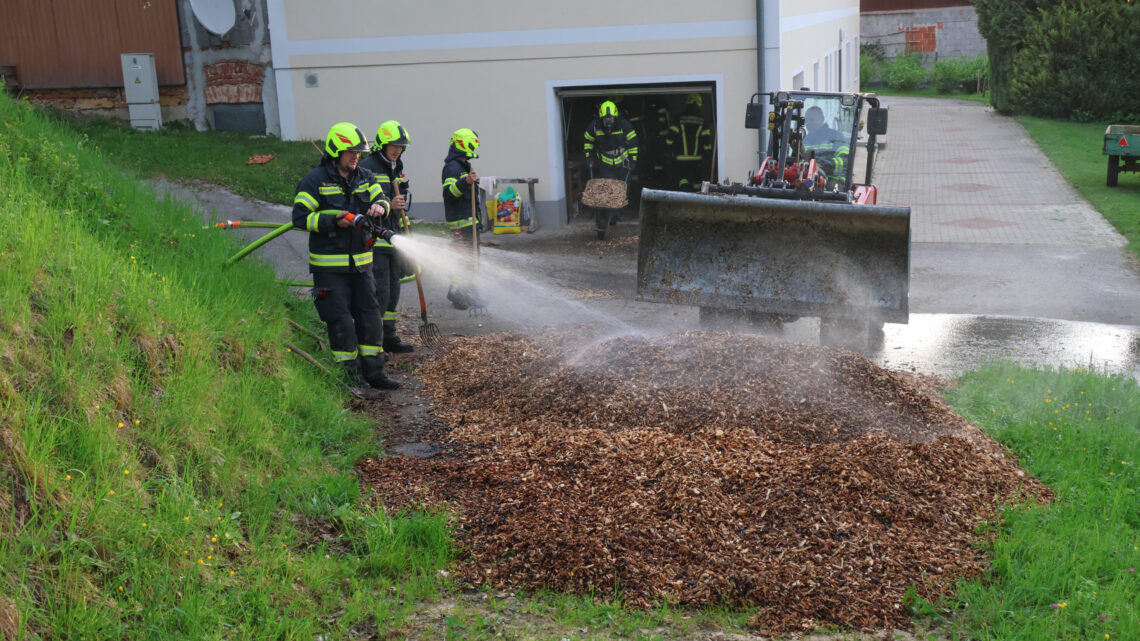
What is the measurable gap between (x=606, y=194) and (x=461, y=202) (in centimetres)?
438

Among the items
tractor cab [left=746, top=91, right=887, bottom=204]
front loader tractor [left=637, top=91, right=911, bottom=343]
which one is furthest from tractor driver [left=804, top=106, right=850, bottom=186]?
front loader tractor [left=637, top=91, right=911, bottom=343]

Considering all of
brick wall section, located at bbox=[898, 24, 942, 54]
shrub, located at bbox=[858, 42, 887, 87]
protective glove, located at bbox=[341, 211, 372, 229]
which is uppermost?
brick wall section, located at bbox=[898, 24, 942, 54]

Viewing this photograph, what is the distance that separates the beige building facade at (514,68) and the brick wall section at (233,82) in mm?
482

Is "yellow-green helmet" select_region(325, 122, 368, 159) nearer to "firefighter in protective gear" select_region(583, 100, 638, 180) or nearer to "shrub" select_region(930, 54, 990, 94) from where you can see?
"firefighter in protective gear" select_region(583, 100, 638, 180)

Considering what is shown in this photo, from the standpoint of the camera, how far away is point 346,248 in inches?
289

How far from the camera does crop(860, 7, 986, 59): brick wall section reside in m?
41.7

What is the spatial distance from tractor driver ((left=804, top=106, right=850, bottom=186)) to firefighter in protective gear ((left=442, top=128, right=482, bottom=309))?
12.7 ft

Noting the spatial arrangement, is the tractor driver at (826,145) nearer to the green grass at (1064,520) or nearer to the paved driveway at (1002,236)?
the paved driveway at (1002,236)

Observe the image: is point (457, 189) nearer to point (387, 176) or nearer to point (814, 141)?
point (387, 176)

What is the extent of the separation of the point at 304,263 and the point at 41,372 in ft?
23.0

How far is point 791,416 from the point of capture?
6.23 metres

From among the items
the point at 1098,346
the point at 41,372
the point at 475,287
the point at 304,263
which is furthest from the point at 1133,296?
the point at 41,372

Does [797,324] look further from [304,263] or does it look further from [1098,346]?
[304,263]

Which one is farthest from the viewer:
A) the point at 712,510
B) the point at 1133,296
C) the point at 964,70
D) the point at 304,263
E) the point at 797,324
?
the point at 964,70
